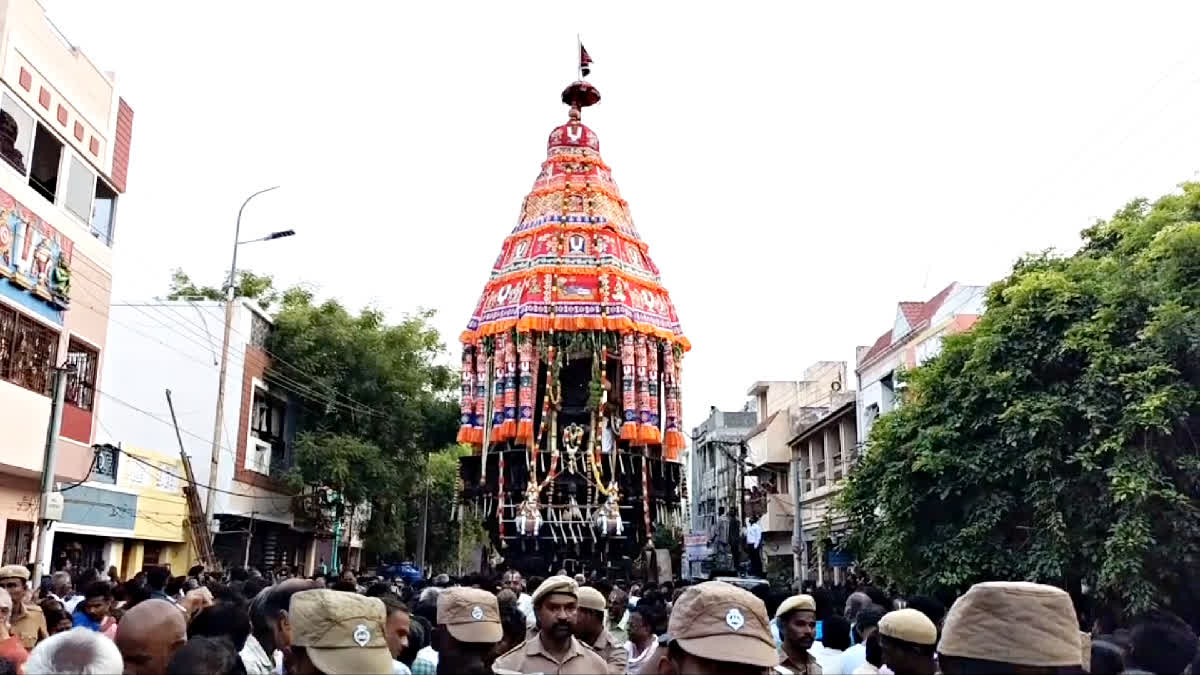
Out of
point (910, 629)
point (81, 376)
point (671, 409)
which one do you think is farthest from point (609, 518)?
point (910, 629)

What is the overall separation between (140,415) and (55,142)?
12029 mm

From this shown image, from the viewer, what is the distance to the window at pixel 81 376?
19391 mm

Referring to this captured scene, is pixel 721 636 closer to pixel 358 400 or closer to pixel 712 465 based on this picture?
pixel 358 400

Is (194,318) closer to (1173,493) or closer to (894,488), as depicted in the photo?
(894,488)

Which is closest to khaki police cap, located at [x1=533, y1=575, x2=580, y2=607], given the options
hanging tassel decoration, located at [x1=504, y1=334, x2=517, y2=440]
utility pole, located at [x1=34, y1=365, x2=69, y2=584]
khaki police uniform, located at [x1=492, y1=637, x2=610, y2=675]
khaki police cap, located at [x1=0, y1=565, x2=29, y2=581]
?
khaki police uniform, located at [x1=492, y1=637, x2=610, y2=675]

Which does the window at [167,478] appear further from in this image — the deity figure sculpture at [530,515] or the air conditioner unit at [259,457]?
the deity figure sculpture at [530,515]

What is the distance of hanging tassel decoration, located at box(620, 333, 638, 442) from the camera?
28.1m

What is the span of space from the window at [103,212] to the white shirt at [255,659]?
17284mm

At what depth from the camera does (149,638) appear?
4070 mm

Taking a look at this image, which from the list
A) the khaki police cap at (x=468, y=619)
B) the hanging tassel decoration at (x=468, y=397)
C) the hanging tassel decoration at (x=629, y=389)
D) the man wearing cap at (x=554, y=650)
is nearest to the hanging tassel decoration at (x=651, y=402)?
the hanging tassel decoration at (x=629, y=389)

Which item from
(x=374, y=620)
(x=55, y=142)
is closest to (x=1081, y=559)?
(x=374, y=620)

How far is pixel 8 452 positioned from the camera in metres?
16.8

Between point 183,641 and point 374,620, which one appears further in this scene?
point 183,641

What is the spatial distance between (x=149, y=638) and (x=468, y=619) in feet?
5.04
